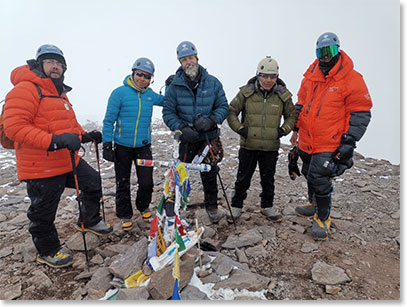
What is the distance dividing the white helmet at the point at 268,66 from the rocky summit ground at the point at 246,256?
3.03m

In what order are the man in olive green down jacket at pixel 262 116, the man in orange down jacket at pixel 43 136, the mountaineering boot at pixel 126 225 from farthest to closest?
the mountaineering boot at pixel 126 225 < the man in olive green down jacket at pixel 262 116 < the man in orange down jacket at pixel 43 136

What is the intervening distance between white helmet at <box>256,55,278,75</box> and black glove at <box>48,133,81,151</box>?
3390mm

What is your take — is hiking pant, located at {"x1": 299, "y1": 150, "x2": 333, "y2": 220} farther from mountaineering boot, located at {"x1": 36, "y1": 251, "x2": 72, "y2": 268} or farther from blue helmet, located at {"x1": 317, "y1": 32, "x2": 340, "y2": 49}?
mountaineering boot, located at {"x1": 36, "y1": 251, "x2": 72, "y2": 268}

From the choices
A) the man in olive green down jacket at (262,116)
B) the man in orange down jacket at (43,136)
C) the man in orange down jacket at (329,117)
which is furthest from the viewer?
the man in olive green down jacket at (262,116)

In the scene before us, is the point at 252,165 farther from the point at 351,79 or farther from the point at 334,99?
the point at 351,79

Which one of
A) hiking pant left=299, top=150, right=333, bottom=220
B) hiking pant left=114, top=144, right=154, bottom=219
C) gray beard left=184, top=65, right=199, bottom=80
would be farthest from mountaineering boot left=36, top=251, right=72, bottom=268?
hiking pant left=299, top=150, right=333, bottom=220

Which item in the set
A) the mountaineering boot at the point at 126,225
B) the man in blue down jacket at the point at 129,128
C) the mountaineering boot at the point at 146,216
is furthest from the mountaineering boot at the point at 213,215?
the mountaineering boot at the point at 126,225

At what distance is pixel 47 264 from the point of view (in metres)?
4.07

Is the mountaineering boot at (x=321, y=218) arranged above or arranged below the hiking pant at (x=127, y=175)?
below

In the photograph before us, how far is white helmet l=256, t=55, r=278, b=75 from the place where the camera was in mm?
4566

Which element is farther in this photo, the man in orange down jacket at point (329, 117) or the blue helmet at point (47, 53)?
the man in orange down jacket at point (329, 117)

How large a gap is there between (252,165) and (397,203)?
401 cm

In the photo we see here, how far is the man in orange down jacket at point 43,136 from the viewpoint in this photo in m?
3.46

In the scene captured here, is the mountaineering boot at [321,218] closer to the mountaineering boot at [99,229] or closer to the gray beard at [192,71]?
the gray beard at [192,71]
